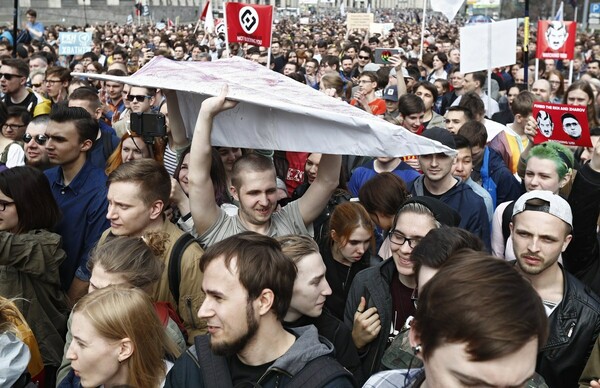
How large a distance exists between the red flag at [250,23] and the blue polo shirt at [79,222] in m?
5.43

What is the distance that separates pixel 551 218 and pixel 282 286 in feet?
5.64

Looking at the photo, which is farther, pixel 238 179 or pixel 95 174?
Answer: pixel 95 174

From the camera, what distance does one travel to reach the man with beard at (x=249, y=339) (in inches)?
107

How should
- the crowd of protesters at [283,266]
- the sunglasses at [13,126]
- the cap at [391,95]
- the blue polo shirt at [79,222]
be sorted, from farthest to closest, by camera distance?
the cap at [391,95], the sunglasses at [13,126], the blue polo shirt at [79,222], the crowd of protesters at [283,266]

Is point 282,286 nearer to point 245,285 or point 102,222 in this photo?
point 245,285

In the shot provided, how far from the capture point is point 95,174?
5.33 meters

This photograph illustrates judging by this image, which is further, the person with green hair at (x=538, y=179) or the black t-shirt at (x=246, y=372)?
the person with green hair at (x=538, y=179)

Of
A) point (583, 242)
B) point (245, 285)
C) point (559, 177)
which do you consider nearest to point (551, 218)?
point (583, 242)

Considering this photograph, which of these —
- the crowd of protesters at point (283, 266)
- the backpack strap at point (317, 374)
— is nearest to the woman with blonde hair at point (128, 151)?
the crowd of protesters at point (283, 266)

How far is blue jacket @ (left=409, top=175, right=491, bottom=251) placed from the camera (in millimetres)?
5211

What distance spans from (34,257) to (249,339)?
1939mm

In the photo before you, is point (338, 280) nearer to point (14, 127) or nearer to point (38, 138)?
point (38, 138)

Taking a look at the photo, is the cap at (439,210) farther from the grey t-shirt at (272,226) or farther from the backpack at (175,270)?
the backpack at (175,270)

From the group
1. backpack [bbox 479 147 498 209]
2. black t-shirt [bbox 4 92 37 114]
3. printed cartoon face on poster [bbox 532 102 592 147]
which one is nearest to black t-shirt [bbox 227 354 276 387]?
backpack [bbox 479 147 498 209]
